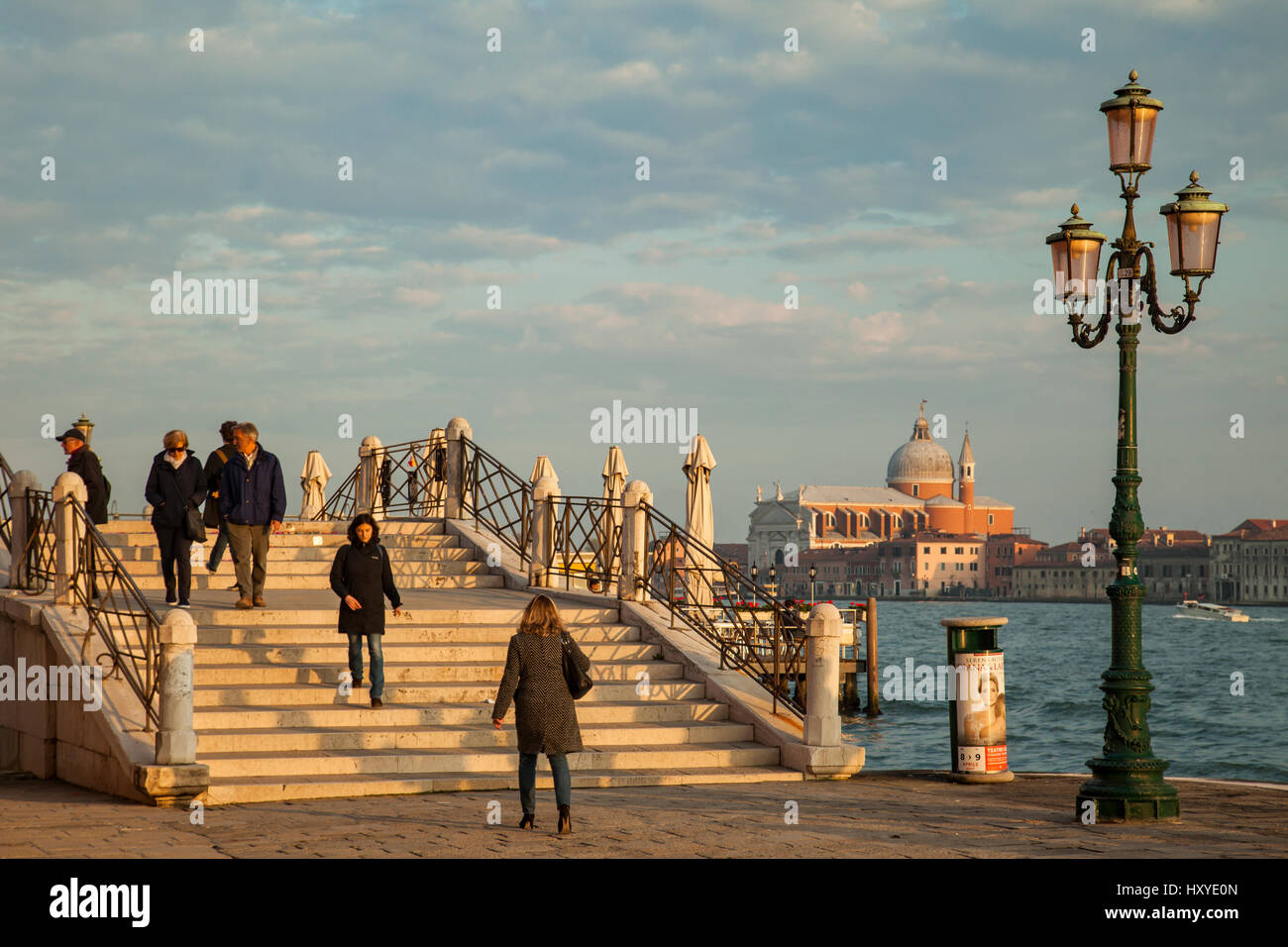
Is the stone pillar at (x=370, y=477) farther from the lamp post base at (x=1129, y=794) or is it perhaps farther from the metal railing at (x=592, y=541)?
the lamp post base at (x=1129, y=794)

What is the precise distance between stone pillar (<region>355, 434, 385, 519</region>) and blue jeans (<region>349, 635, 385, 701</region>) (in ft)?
35.1

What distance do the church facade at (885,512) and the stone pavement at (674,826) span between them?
16878cm

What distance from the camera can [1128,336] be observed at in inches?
400

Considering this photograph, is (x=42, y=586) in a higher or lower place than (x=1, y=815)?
higher

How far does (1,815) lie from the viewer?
9.88 metres

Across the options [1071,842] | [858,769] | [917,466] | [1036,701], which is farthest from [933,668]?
[917,466]

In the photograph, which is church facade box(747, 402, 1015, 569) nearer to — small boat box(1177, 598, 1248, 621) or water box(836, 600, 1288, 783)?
small boat box(1177, 598, 1248, 621)

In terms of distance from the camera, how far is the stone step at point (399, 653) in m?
12.7

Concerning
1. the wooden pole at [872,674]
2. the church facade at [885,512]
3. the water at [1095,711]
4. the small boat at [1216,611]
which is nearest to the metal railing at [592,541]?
the water at [1095,711]

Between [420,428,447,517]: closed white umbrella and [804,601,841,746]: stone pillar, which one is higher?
[420,428,447,517]: closed white umbrella

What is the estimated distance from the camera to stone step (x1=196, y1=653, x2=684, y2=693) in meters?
12.4

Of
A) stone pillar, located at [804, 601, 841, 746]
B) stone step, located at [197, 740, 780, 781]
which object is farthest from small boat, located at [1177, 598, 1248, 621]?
stone step, located at [197, 740, 780, 781]
